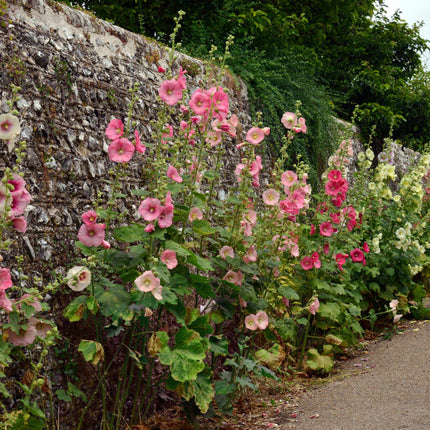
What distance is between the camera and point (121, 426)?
2812mm

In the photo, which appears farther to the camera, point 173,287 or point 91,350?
point 173,287

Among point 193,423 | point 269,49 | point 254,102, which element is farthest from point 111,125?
point 269,49

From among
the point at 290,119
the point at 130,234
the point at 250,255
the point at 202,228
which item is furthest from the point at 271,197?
the point at 130,234

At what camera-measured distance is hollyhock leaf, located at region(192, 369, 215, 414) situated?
2.60m

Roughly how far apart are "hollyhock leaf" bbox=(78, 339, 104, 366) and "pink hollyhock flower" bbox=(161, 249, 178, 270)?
433mm

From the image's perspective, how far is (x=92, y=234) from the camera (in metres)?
2.47

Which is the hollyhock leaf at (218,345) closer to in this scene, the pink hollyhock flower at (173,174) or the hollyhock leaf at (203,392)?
the hollyhock leaf at (203,392)

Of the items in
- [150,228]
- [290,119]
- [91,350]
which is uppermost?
[290,119]

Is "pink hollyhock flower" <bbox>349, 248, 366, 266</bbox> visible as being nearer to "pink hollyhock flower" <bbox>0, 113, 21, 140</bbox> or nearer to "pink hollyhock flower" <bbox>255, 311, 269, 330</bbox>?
"pink hollyhock flower" <bbox>255, 311, 269, 330</bbox>

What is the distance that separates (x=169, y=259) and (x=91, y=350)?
1.59 ft

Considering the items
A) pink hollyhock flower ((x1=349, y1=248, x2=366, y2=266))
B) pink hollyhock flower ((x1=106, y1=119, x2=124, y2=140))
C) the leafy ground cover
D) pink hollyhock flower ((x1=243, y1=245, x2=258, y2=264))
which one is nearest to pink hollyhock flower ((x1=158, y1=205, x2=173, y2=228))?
the leafy ground cover

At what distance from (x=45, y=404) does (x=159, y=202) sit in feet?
3.31

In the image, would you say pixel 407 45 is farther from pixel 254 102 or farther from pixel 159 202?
pixel 159 202

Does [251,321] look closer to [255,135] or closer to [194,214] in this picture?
[194,214]
